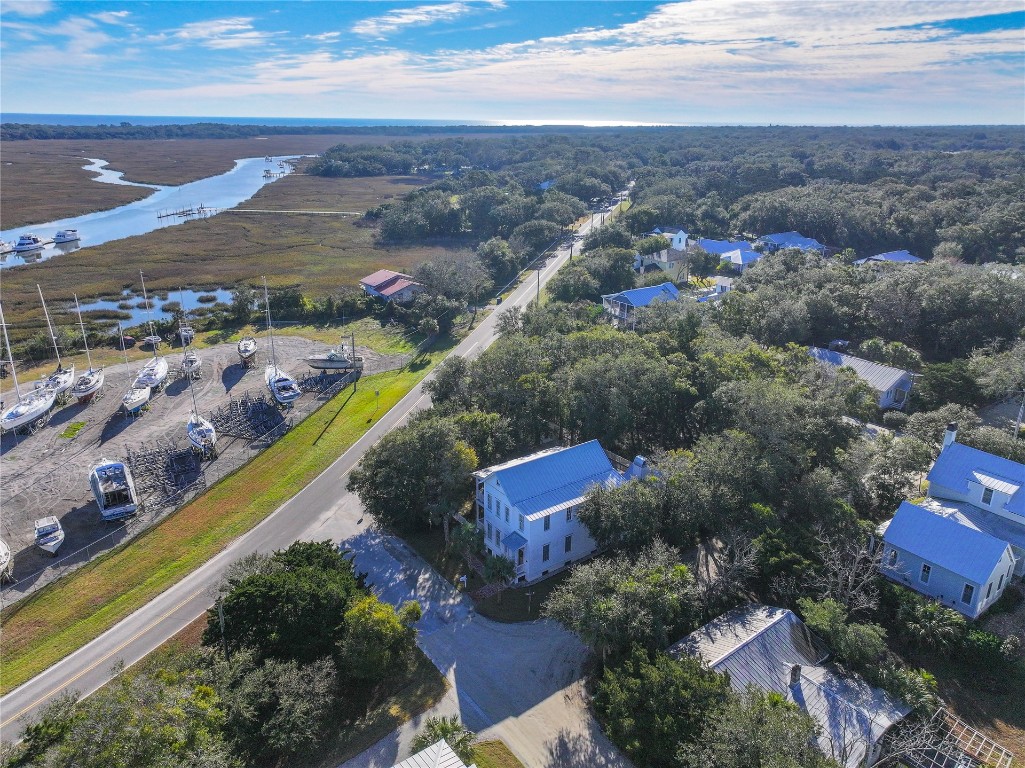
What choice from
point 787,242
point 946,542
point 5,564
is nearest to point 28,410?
point 5,564

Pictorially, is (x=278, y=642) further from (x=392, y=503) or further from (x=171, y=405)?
(x=171, y=405)

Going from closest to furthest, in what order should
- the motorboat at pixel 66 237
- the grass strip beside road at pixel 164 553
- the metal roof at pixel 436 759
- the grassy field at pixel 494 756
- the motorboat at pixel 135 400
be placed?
the metal roof at pixel 436 759
the grassy field at pixel 494 756
the grass strip beside road at pixel 164 553
the motorboat at pixel 135 400
the motorboat at pixel 66 237

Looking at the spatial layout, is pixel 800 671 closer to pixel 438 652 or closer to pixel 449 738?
pixel 449 738

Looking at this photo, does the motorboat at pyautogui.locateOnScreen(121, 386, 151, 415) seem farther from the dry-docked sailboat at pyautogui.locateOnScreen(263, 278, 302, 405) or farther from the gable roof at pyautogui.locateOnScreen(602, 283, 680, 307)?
the gable roof at pyautogui.locateOnScreen(602, 283, 680, 307)

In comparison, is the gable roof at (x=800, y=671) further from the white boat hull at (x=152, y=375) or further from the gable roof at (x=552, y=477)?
the white boat hull at (x=152, y=375)

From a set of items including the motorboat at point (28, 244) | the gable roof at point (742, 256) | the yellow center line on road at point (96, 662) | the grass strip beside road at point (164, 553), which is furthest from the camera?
the motorboat at point (28, 244)

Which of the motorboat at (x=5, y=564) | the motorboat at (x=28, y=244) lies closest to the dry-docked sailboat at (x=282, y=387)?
the motorboat at (x=5, y=564)
